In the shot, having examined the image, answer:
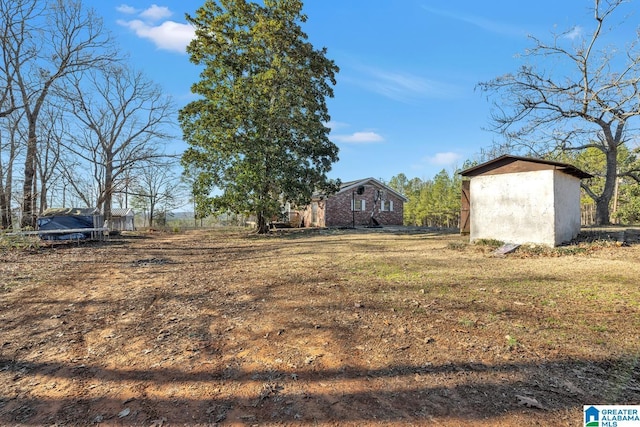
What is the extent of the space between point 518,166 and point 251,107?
1186cm

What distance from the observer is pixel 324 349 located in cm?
318

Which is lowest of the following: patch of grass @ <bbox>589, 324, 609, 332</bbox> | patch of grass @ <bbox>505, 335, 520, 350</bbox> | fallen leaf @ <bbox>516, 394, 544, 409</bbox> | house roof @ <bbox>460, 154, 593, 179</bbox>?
fallen leaf @ <bbox>516, 394, 544, 409</bbox>

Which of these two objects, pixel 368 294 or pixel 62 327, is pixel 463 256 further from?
pixel 62 327

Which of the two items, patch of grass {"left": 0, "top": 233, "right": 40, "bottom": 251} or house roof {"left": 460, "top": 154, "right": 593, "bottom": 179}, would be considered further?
patch of grass {"left": 0, "top": 233, "right": 40, "bottom": 251}

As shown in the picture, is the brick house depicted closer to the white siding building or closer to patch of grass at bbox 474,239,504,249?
the white siding building

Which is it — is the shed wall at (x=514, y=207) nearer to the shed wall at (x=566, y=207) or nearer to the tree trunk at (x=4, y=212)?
the shed wall at (x=566, y=207)

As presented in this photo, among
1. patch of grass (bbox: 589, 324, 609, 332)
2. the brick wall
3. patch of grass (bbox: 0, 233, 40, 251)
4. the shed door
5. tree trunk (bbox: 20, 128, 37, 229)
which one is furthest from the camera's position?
the brick wall

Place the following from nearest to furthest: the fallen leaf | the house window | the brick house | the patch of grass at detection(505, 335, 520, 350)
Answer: the fallen leaf → the patch of grass at detection(505, 335, 520, 350) → the brick house → the house window

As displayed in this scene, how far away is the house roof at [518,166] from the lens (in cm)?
922

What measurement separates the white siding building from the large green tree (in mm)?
9028

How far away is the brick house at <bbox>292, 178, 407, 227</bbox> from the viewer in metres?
25.3

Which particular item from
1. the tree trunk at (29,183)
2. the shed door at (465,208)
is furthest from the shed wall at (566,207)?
the tree trunk at (29,183)

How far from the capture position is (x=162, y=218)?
3772 centimetres

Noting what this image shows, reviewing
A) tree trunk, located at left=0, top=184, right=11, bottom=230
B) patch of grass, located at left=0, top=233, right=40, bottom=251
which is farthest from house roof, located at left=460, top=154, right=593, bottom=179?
tree trunk, located at left=0, top=184, right=11, bottom=230
